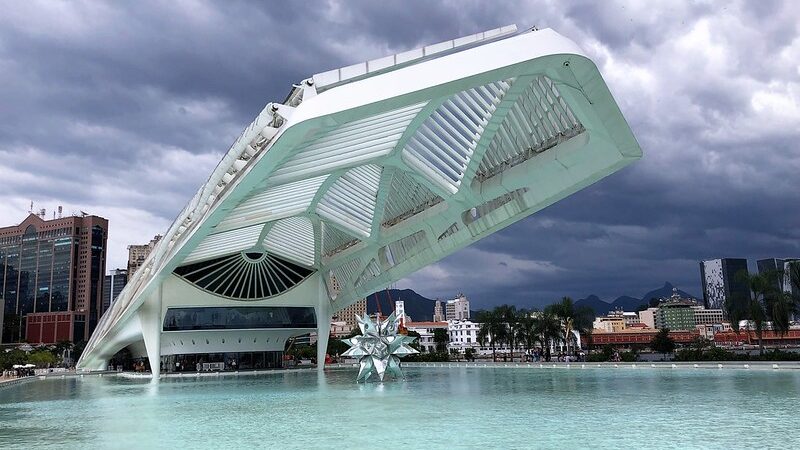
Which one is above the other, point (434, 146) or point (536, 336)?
point (434, 146)

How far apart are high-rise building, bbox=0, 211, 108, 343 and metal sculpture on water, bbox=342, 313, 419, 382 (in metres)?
126

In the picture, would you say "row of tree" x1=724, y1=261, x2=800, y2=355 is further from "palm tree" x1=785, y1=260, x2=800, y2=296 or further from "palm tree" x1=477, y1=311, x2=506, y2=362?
"palm tree" x1=477, y1=311, x2=506, y2=362

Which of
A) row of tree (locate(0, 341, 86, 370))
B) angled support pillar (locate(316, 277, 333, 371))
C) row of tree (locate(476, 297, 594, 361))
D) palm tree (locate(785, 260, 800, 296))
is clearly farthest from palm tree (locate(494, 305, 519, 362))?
row of tree (locate(0, 341, 86, 370))

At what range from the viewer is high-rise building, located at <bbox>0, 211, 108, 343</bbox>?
140375 mm

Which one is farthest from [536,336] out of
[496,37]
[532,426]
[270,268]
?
[532,426]

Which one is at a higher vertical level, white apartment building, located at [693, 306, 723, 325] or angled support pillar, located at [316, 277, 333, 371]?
white apartment building, located at [693, 306, 723, 325]

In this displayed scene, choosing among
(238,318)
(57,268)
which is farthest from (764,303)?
(57,268)

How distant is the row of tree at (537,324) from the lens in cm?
4981

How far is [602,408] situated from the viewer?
49.3ft

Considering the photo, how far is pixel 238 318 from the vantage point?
152 feet

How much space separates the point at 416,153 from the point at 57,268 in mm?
135662

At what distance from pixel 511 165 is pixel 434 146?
11.3 feet

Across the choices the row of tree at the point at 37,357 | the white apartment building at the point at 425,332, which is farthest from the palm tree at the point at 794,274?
the white apartment building at the point at 425,332

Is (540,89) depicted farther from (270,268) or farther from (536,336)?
(536,336)
